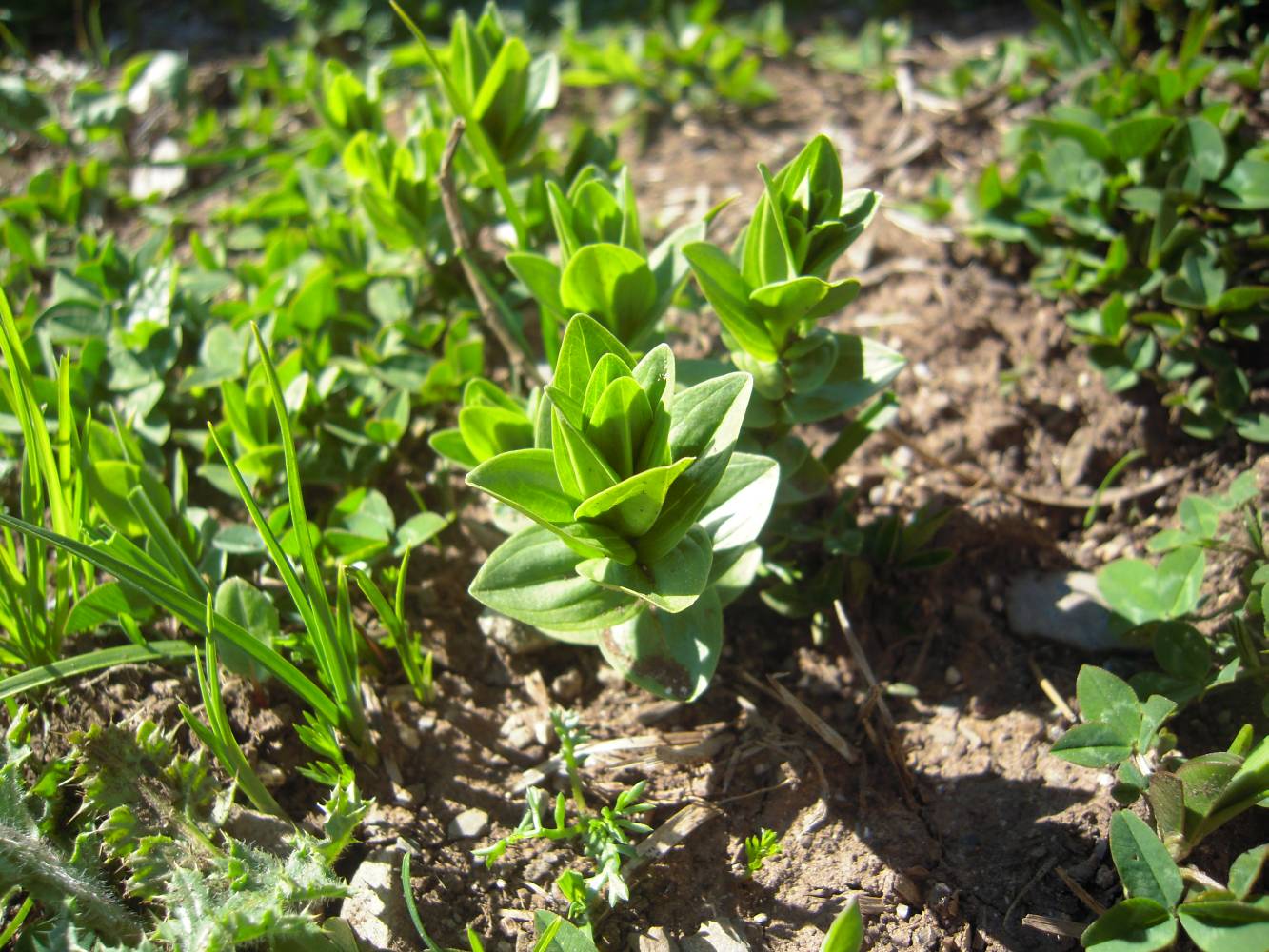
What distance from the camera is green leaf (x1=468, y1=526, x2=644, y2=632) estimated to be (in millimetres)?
1869

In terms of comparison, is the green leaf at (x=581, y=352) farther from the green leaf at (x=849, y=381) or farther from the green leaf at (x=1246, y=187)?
the green leaf at (x=1246, y=187)

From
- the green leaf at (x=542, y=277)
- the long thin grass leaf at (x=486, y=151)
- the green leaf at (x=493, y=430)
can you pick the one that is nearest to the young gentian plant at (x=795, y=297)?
the green leaf at (x=542, y=277)

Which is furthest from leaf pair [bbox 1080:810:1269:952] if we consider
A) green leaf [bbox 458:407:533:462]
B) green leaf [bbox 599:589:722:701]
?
green leaf [bbox 458:407:533:462]

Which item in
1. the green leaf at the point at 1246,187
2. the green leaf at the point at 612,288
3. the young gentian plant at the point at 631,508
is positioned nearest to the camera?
the young gentian plant at the point at 631,508

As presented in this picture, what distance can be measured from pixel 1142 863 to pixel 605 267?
1.53 metres

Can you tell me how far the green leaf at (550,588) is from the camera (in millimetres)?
1869

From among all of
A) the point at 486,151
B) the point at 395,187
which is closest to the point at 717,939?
the point at 486,151

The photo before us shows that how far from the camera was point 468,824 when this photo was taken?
2047 mm

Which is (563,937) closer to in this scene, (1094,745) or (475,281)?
(1094,745)

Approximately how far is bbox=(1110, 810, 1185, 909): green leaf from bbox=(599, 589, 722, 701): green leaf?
2.59ft

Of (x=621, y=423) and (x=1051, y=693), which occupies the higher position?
(x=621, y=423)

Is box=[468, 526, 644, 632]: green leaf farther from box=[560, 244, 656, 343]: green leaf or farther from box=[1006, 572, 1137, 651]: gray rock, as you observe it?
box=[1006, 572, 1137, 651]: gray rock

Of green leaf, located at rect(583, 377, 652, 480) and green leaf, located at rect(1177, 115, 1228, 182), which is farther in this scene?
green leaf, located at rect(1177, 115, 1228, 182)

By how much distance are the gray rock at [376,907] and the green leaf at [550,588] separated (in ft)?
1.86
